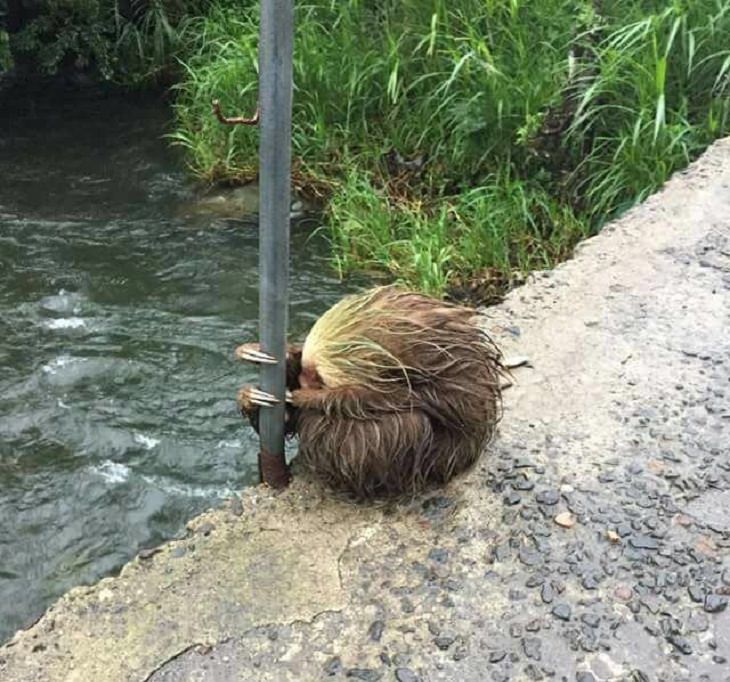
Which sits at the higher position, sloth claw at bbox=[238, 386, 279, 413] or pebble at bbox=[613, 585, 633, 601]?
sloth claw at bbox=[238, 386, 279, 413]

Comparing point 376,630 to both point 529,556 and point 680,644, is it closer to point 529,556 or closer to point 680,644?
point 529,556

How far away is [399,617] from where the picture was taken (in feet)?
6.21

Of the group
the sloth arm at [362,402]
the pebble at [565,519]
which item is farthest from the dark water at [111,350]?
the pebble at [565,519]

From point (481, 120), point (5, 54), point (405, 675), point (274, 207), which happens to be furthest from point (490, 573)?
point (5, 54)

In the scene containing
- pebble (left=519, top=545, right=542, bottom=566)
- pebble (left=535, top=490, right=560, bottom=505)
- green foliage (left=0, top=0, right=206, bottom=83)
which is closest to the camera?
pebble (left=519, top=545, right=542, bottom=566)

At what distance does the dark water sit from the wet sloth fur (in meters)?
1.14

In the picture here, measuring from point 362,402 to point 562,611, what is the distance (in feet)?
1.87

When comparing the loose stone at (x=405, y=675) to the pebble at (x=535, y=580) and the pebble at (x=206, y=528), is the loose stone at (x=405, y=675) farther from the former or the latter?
the pebble at (x=206, y=528)

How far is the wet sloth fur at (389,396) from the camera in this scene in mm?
2084

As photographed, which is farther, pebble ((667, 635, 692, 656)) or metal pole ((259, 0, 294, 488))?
pebble ((667, 635, 692, 656))

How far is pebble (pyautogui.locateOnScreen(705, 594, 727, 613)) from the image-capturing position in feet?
6.25

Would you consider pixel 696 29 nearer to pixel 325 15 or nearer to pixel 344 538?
pixel 325 15

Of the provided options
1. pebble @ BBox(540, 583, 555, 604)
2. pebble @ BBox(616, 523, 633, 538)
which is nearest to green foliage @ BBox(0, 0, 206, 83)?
pebble @ BBox(616, 523, 633, 538)

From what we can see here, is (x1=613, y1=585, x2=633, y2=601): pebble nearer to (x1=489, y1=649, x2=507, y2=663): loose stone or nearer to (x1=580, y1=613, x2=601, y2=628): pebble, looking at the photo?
(x1=580, y1=613, x2=601, y2=628): pebble
